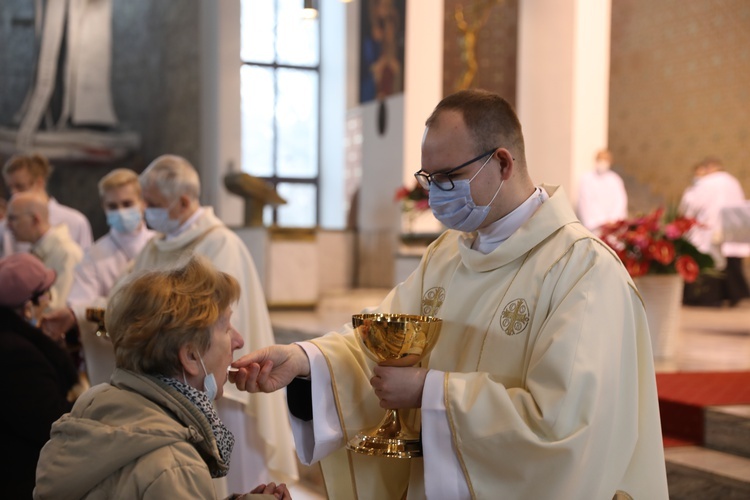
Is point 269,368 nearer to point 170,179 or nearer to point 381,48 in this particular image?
point 170,179

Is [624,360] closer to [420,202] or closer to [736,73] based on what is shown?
[420,202]

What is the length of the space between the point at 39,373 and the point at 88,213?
11467 mm

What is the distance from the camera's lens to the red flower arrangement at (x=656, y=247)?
6.03m

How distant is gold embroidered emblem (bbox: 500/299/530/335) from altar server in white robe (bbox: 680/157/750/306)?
9648mm

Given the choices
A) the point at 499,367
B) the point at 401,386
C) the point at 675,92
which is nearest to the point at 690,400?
the point at 499,367

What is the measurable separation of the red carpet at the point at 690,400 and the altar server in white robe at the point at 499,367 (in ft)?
7.14

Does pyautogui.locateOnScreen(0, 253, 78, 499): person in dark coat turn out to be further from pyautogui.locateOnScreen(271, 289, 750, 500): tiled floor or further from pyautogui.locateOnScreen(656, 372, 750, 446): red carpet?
pyautogui.locateOnScreen(656, 372, 750, 446): red carpet

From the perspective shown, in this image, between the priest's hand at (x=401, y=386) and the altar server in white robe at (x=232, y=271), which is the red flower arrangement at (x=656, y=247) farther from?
the priest's hand at (x=401, y=386)

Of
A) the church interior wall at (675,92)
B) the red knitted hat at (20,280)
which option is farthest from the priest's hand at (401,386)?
the church interior wall at (675,92)

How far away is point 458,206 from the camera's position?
2.45 m

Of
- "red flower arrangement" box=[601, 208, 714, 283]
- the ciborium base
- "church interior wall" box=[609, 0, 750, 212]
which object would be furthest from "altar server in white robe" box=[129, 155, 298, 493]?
"church interior wall" box=[609, 0, 750, 212]

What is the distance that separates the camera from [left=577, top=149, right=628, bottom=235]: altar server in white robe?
10.6m

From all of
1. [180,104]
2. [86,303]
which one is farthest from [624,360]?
[180,104]

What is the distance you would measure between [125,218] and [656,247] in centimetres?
345
